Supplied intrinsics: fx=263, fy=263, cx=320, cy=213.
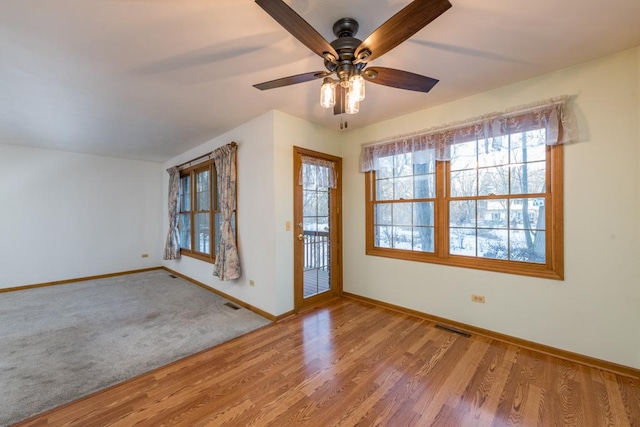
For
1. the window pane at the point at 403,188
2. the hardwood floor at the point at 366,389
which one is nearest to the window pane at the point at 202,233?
the hardwood floor at the point at 366,389

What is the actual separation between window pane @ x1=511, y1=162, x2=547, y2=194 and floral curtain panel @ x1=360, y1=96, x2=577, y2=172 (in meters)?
0.27

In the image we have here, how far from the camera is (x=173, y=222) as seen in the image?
538 cm

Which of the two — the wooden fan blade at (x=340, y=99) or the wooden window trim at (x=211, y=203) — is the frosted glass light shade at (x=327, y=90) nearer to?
the wooden fan blade at (x=340, y=99)

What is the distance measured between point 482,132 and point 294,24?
7.60ft

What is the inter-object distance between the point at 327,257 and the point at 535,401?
256 cm

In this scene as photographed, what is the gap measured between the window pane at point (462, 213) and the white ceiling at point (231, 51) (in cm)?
116

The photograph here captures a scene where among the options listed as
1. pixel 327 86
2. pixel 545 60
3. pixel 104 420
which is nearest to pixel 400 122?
pixel 545 60

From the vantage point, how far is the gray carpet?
79.2 inches

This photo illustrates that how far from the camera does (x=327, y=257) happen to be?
3.88m

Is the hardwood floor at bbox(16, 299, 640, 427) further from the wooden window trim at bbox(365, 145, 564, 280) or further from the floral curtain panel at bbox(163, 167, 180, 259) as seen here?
the floral curtain panel at bbox(163, 167, 180, 259)

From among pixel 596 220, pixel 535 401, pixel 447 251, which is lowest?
pixel 535 401

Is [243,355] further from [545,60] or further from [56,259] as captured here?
[56,259]

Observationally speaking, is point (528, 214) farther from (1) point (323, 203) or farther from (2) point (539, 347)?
(1) point (323, 203)

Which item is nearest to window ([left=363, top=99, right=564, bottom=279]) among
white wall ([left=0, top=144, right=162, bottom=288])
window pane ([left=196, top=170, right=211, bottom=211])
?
window pane ([left=196, top=170, right=211, bottom=211])
